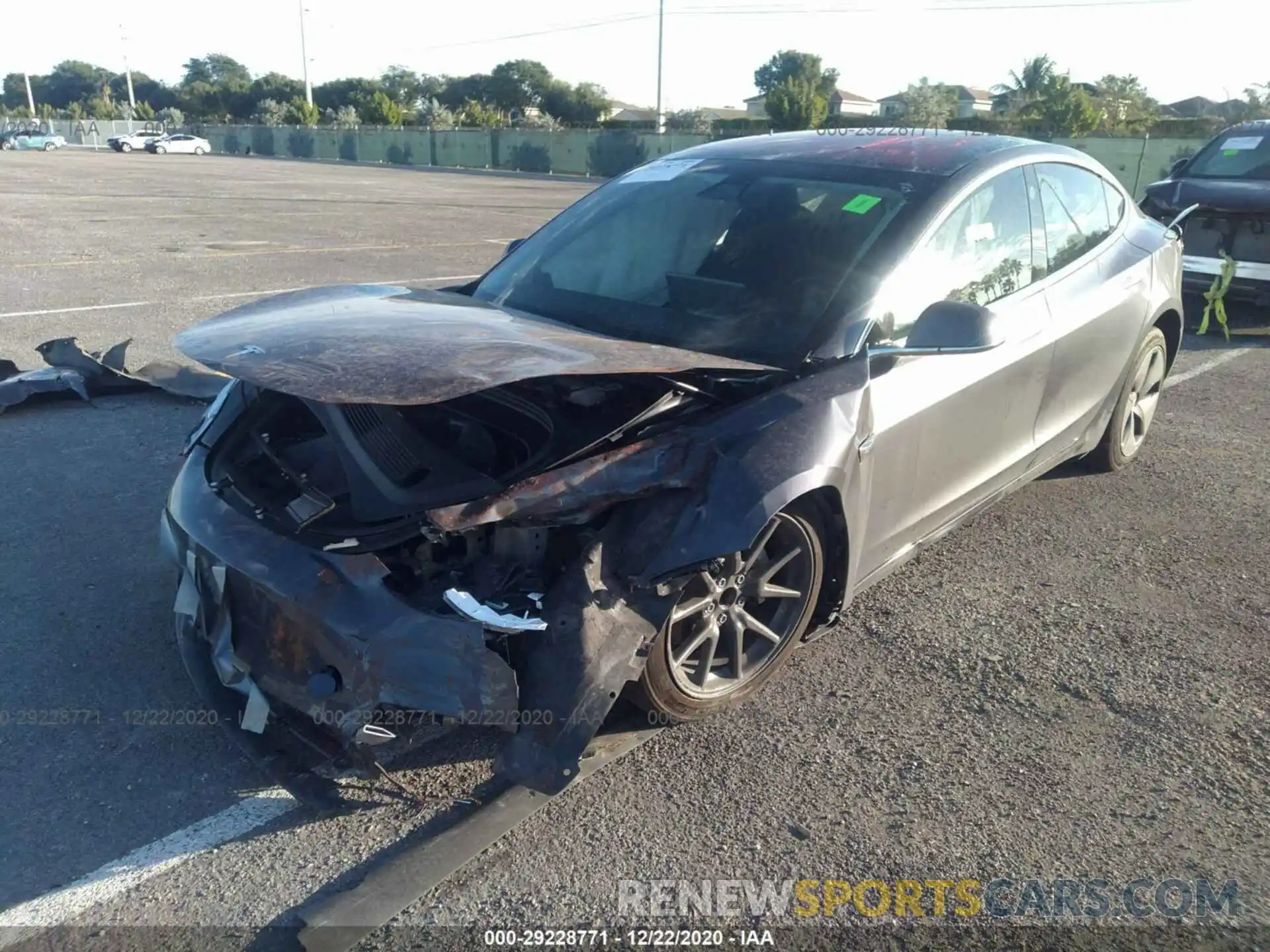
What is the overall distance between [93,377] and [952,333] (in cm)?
534

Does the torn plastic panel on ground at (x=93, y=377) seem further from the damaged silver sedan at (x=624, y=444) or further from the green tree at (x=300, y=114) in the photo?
the green tree at (x=300, y=114)

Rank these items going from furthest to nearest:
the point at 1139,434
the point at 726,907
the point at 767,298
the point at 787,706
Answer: the point at 1139,434, the point at 767,298, the point at 787,706, the point at 726,907

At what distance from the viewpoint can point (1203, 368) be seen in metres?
7.93

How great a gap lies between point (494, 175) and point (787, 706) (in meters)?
41.7

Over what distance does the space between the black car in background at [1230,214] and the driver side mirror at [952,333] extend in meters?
6.97

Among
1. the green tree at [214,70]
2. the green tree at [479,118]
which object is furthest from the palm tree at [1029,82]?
the green tree at [214,70]

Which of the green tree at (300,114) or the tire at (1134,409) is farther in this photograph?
the green tree at (300,114)

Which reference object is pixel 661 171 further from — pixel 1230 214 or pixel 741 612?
pixel 1230 214

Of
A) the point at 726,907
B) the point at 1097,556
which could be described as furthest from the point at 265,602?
the point at 1097,556

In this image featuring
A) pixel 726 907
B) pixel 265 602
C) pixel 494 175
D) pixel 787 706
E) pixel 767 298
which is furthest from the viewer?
pixel 494 175

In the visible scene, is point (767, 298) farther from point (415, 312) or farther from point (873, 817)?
point (873, 817)

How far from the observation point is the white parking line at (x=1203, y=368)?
7496mm

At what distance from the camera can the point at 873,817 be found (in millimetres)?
2805

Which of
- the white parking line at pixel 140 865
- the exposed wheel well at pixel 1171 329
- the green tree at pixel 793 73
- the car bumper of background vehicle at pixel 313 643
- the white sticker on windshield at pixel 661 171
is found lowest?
the white parking line at pixel 140 865
